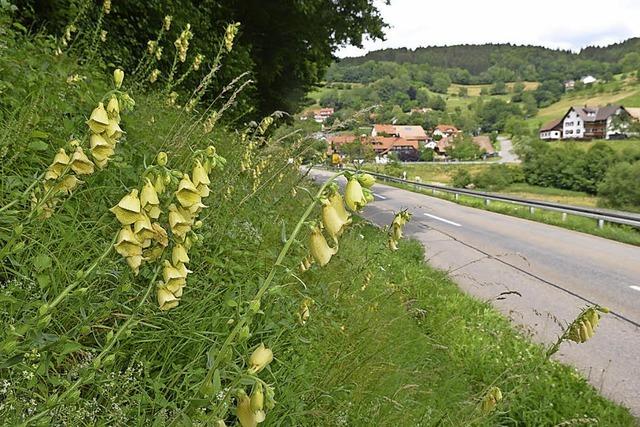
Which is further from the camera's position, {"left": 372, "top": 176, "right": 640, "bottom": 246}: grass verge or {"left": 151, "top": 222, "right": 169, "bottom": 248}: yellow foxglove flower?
{"left": 372, "top": 176, "right": 640, "bottom": 246}: grass verge

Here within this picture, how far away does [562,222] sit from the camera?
1630 cm

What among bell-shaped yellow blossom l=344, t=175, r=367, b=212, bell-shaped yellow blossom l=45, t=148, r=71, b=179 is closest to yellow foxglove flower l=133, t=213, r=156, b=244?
bell-shaped yellow blossom l=45, t=148, r=71, b=179

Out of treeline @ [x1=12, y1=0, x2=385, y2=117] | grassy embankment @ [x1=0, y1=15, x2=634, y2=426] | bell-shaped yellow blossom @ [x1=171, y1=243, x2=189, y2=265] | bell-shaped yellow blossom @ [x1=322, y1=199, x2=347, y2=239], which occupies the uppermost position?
treeline @ [x1=12, y1=0, x2=385, y2=117]

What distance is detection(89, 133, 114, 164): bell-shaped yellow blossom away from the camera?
4.75 feet

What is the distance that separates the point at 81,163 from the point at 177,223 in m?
0.34

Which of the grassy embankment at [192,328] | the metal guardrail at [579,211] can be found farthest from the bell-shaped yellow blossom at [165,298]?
the metal guardrail at [579,211]

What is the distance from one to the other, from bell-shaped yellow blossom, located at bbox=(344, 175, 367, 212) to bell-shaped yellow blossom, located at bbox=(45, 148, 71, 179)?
0.88 meters

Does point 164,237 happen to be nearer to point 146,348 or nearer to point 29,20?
point 146,348

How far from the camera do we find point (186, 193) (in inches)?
54.7

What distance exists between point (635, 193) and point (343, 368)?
54.1 metres

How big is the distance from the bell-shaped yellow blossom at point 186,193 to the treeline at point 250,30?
3809mm

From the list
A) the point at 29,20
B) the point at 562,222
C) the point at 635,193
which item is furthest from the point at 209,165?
the point at 635,193

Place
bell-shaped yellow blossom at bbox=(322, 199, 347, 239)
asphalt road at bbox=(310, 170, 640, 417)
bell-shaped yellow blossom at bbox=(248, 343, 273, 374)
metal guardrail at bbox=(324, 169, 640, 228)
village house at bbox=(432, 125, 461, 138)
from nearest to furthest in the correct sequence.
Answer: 1. bell-shaped yellow blossom at bbox=(248, 343, 273, 374)
2. bell-shaped yellow blossom at bbox=(322, 199, 347, 239)
3. asphalt road at bbox=(310, 170, 640, 417)
4. metal guardrail at bbox=(324, 169, 640, 228)
5. village house at bbox=(432, 125, 461, 138)

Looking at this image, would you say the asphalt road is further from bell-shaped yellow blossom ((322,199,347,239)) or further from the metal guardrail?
bell-shaped yellow blossom ((322,199,347,239))
